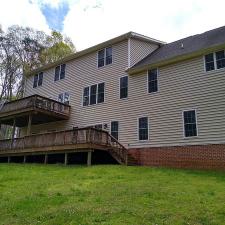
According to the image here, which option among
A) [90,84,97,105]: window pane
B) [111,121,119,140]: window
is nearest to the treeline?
[90,84,97,105]: window pane

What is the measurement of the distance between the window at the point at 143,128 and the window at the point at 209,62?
4.77m

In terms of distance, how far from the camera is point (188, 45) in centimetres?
2019

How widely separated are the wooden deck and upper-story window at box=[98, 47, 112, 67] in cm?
449

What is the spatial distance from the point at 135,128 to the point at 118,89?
336 cm

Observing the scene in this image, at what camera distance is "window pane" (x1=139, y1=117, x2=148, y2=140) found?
19.0 m

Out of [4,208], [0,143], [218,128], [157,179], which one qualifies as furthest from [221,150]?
[0,143]

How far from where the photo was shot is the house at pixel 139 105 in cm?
1650

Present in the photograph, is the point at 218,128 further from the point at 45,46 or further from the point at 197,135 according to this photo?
the point at 45,46

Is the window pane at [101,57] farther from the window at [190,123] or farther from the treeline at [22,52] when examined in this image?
the treeline at [22,52]

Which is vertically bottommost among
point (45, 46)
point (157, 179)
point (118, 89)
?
point (157, 179)

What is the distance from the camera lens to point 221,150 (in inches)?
609

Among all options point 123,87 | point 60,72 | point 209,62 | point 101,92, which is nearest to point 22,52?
point 60,72

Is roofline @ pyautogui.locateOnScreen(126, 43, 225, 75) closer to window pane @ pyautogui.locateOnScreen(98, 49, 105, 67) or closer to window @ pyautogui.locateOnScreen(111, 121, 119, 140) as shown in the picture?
window pane @ pyautogui.locateOnScreen(98, 49, 105, 67)

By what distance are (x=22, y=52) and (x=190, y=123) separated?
98.1 feet
